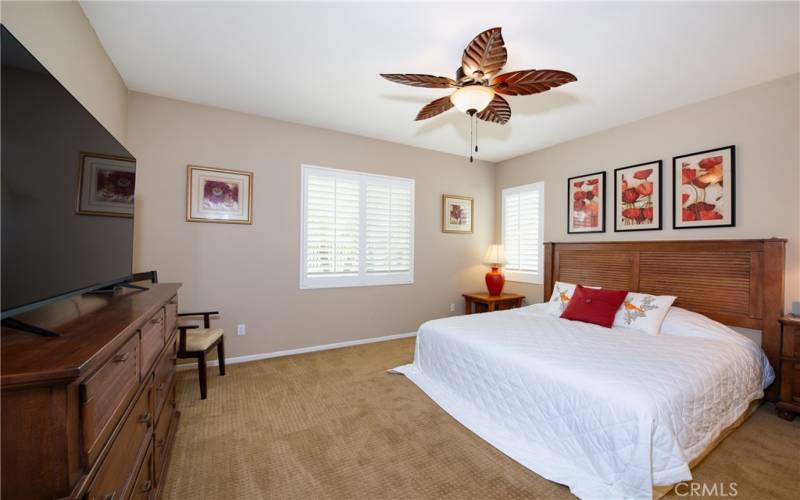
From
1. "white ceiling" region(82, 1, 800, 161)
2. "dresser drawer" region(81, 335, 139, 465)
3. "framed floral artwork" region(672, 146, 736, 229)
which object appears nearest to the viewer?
"dresser drawer" region(81, 335, 139, 465)

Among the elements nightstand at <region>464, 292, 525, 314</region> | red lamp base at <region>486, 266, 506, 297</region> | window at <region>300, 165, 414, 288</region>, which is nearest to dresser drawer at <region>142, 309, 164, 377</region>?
window at <region>300, 165, 414, 288</region>

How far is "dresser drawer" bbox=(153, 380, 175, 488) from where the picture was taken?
5.13ft

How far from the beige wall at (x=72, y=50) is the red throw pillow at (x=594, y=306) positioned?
4007 millimetres

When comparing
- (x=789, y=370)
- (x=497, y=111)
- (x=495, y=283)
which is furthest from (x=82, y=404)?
(x=495, y=283)

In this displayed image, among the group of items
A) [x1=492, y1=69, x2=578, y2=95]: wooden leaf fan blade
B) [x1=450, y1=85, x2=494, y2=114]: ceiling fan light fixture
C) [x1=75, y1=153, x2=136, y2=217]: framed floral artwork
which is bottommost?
[x1=75, y1=153, x2=136, y2=217]: framed floral artwork

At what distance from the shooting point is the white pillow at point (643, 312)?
2.73 meters

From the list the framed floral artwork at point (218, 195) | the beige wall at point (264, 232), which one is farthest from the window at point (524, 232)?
the framed floral artwork at point (218, 195)

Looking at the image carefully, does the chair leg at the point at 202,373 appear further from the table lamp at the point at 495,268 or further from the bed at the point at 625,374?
the table lamp at the point at 495,268

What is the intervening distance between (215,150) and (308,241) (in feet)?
4.26

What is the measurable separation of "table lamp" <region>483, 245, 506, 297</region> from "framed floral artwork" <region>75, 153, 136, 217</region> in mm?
3958

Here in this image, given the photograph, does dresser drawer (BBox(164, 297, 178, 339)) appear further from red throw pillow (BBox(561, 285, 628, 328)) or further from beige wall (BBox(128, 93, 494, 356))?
red throw pillow (BBox(561, 285, 628, 328))

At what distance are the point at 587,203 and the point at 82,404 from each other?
445cm

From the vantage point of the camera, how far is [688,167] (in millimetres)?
3098

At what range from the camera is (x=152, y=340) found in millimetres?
1505
